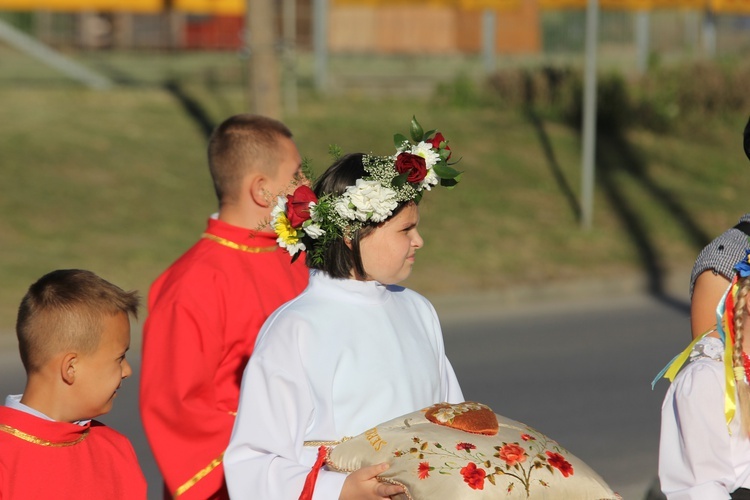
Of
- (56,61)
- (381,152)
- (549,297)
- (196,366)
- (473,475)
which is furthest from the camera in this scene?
(56,61)

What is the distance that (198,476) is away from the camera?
385cm

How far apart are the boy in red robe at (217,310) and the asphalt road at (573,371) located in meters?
2.92

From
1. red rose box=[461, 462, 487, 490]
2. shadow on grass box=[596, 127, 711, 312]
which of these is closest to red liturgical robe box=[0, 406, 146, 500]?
red rose box=[461, 462, 487, 490]

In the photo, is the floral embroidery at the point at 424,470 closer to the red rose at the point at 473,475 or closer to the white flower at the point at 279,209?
the red rose at the point at 473,475

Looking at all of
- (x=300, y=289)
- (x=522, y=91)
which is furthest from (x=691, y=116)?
(x=300, y=289)

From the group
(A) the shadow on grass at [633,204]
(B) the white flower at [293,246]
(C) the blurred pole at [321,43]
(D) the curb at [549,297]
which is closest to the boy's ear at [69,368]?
(B) the white flower at [293,246]

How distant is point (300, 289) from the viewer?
4.25 metres

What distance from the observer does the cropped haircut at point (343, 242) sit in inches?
126

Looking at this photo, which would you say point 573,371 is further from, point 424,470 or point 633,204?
point 633,204

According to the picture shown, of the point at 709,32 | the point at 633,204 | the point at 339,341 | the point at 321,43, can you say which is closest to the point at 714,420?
the point at 339,341

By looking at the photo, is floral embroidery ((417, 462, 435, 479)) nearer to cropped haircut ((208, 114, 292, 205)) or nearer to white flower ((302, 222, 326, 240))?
white flower ((302, 222, 326, 240))

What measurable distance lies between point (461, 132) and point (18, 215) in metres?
7.60

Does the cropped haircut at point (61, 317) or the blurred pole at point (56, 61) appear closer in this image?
the cropped haircut at point (61, 317)

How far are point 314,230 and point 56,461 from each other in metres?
0.82
